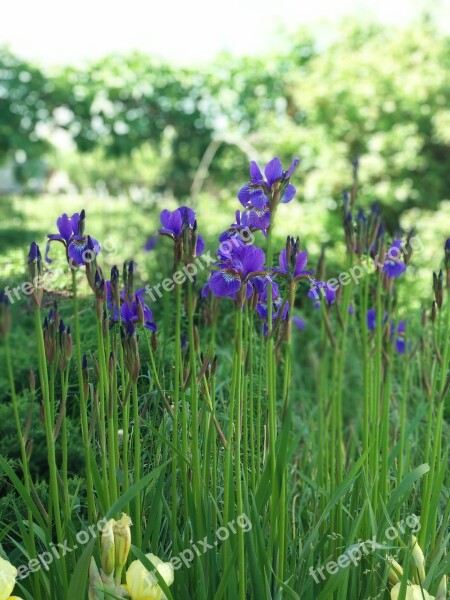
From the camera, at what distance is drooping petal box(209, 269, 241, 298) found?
1.61 m

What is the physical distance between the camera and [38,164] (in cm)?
1015

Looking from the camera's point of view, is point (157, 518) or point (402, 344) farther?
point (402, 344)

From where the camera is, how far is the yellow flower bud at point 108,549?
156cm

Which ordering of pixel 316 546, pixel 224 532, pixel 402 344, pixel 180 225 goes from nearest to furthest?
pixel 180 225 → pixel 224 532 → pixel 316 546 → pixel 402 344

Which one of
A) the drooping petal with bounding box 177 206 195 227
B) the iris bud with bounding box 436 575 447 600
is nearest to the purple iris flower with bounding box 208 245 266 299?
the drooping petal with bounding box 177 206 195 227

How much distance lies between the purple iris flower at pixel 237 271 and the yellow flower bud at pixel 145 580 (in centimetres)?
59

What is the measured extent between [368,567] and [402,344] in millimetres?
1500

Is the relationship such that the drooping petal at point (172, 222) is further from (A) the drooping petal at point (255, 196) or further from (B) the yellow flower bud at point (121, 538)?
(B) the yellow flower bud at point (121, 538)

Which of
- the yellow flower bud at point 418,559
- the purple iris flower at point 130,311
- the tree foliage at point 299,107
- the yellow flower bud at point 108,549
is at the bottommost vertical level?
the yellow flower bud at point 418,559

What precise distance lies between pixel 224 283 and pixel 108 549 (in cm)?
60

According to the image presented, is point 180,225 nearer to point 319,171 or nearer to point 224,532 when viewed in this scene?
point 224,532

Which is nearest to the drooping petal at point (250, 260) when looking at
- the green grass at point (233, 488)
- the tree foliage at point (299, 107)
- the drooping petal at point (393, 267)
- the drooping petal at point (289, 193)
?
the green grass at point (233, 488)

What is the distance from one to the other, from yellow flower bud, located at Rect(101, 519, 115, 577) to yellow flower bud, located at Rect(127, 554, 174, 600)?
0.05m

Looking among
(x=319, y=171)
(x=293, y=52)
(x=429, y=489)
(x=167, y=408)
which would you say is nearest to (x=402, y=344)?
(x=429, y=489)
